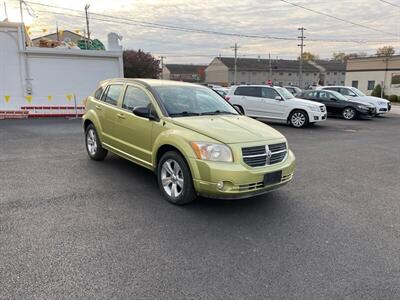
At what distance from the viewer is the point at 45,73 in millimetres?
15938

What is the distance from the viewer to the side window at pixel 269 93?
14.1 m


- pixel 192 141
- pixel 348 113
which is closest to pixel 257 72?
pixel 348 113

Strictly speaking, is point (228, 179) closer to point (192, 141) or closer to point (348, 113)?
point (192, 141)

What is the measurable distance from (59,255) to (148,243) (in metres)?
0.89

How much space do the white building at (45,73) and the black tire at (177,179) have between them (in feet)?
40.7

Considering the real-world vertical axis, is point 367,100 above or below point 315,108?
above

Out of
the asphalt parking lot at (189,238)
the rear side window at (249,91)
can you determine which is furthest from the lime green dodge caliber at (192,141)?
the rear side window at (249,91)

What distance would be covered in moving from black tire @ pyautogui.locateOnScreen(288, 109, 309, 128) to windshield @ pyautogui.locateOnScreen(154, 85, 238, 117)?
8.28 metres

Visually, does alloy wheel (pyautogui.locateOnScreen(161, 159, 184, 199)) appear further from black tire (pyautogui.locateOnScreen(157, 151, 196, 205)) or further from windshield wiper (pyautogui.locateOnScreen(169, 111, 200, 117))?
→ windshield wiper (pyautogui.locateOnScreen(169, 111, 200, 117))

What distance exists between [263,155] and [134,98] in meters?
2.50

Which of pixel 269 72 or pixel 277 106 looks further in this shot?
pixel 269 72

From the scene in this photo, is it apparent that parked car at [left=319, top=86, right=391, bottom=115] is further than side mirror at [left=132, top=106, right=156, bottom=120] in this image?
Yes

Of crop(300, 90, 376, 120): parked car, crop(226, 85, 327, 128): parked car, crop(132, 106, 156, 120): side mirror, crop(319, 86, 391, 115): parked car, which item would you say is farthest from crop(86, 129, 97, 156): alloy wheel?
crop(319, 86, 391, 115): parked car

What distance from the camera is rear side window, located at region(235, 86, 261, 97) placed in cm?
1445
